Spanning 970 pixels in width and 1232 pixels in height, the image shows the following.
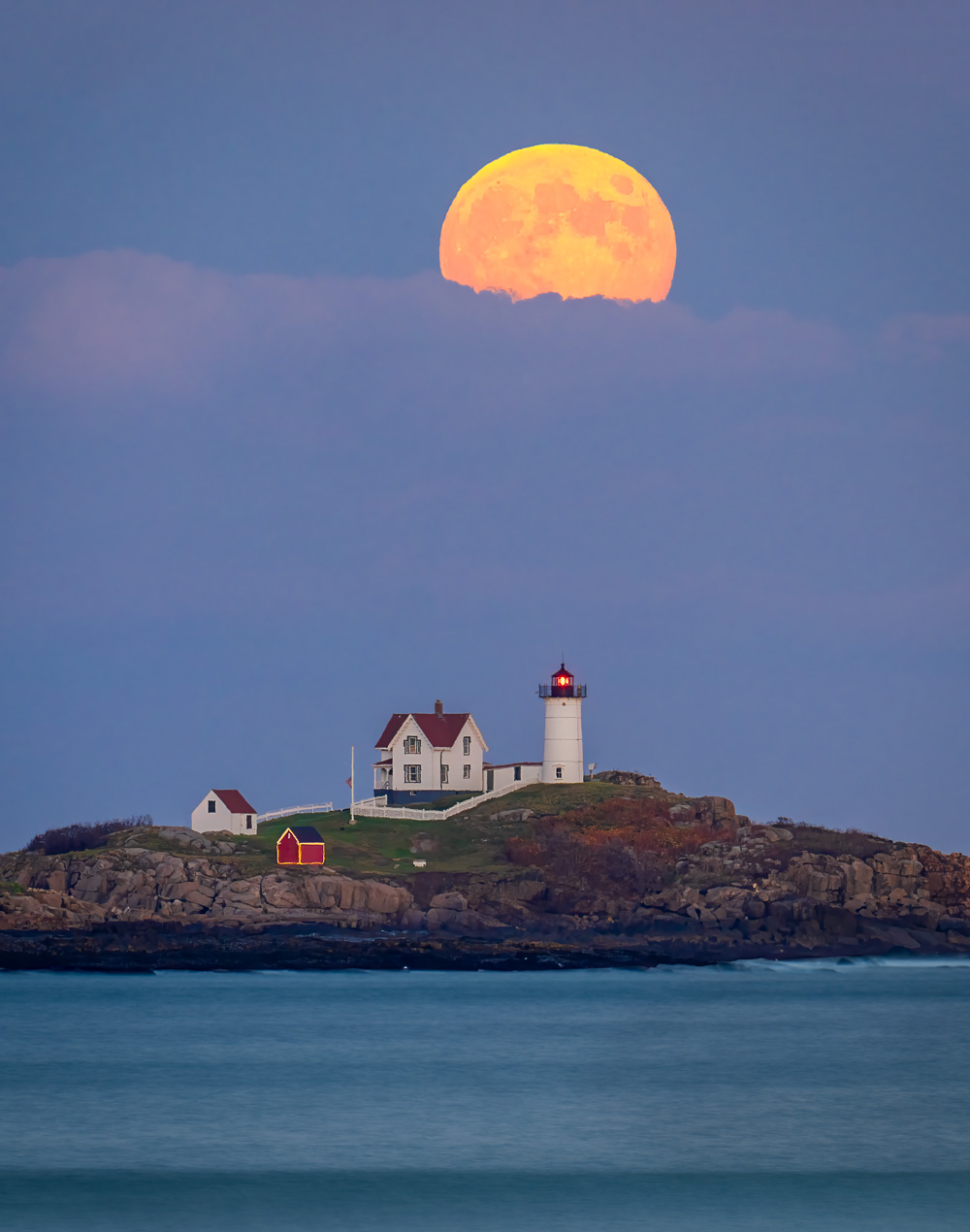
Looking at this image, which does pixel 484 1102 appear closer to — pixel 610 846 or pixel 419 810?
pixel 610 846

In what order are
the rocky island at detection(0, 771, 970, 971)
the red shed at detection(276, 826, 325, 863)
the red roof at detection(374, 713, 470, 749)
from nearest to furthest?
the rocky island at detection(0, 771, 970, 971), the red shed at detection(276, 826, 325, 863), the red roof at detection(374, 713, 470, 749)

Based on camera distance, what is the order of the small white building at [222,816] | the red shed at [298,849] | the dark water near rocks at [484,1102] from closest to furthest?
1. the dark water near rocks at [484,1102]
2. the red shed at [298,849]
3. the small white building at [222,816]

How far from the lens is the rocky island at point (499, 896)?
220ft

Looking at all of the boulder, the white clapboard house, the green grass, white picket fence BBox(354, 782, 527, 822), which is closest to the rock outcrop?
the boulder

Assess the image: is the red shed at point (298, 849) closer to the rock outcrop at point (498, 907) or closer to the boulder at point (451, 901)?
the rock outcrop at point (498, 907)

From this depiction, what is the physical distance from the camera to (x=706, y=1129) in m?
43.7

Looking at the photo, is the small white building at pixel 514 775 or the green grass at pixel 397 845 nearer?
the green grass at pixel 397 845

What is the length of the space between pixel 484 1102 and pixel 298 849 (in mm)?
27105

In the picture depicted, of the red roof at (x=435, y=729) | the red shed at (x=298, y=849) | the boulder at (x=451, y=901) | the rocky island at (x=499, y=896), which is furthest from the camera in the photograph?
the red roof at (x=435, y=729)

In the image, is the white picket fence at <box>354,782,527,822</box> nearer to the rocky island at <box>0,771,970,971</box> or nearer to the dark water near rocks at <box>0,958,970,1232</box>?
the rocky island at <box>0,771,970,971</box>

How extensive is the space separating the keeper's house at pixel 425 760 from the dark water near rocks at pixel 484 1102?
558 inches

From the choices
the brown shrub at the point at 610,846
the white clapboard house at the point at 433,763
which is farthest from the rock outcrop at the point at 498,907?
the white clapboard house at the point at 433,763

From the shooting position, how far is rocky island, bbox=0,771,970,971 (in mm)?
67125

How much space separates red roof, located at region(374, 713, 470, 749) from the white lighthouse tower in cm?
464
